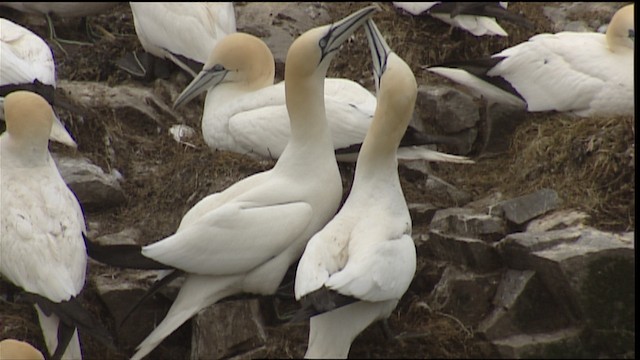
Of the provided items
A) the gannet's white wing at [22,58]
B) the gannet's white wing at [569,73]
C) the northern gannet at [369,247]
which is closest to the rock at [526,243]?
the northern gannet at [369,247]

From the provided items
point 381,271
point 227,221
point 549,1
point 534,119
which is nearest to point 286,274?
point 227,221

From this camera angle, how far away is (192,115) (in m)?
10.0

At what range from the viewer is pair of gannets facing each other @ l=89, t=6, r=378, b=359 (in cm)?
751

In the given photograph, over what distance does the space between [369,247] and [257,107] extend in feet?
7.75

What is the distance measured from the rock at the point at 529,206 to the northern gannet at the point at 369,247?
2.35 ft

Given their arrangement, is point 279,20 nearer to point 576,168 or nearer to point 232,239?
point 576,168

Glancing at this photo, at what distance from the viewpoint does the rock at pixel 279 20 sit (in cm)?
1053

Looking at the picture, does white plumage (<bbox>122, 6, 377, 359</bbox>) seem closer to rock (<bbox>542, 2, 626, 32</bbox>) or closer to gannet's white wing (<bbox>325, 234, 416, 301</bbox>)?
gannet's white wing (<bbox>325, 234, 416, 301</bbox>)

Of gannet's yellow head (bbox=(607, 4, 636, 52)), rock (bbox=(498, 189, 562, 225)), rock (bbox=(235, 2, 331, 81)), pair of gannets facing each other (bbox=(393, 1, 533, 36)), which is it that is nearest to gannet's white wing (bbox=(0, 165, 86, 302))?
rock (bbox=(498, 189, 562, 225))

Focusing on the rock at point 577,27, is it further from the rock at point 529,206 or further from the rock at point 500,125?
the rock at point 529,206

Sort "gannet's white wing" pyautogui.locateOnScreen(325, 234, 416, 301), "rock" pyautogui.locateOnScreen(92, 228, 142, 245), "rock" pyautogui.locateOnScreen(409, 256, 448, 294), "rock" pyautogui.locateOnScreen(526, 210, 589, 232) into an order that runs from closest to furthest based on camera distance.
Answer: "gannet's white wing" pyautogui.locateOnScreen(325, 234, 416, 301)
"rock" pyautogui.locateOnScreen(526, 210, 589, 232)
"rock" pyautogui.locateOnScreen(409, 256, 448, 294)
"rock" pyautogui.locateOnScreen(92, 228, 142, 245)

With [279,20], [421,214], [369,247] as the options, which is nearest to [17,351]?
[369,247]

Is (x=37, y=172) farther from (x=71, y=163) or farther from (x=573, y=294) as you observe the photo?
(x=573, y=294)

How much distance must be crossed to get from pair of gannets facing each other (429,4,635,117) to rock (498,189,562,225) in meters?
1.12
